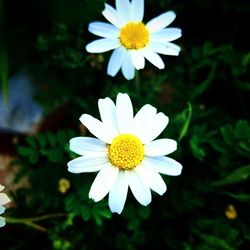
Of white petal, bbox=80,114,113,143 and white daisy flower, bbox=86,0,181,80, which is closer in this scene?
white petal, bbox=80,114,113,143

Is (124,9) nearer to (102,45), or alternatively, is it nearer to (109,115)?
(102,45)

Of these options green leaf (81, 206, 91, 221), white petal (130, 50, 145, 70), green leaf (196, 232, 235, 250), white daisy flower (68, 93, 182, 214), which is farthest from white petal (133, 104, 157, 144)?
green leaf (196, 232, 235, 250)

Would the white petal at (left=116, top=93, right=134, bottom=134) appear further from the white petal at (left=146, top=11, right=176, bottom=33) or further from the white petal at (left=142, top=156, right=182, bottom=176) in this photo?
the white petal at (left=146, top=11, right=176, bottom=33)

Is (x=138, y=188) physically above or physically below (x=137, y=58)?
below

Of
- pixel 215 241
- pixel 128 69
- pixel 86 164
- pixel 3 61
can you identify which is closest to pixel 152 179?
pixel 86 164

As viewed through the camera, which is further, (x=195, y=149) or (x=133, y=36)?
(x=195, y=149)
